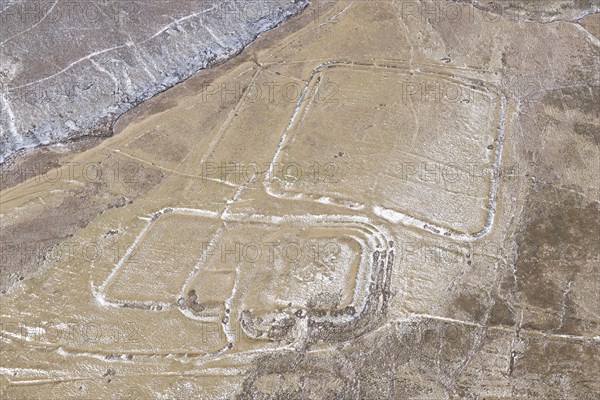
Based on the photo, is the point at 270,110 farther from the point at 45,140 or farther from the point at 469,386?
the point at 469,386

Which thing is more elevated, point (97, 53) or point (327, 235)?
point (97, 53)

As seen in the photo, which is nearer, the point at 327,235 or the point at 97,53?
the point at 327,235

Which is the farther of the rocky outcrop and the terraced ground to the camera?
the rocky outcrop

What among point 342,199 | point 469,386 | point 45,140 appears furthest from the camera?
point 45,140

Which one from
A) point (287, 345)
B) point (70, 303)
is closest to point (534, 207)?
point (287, 345)
